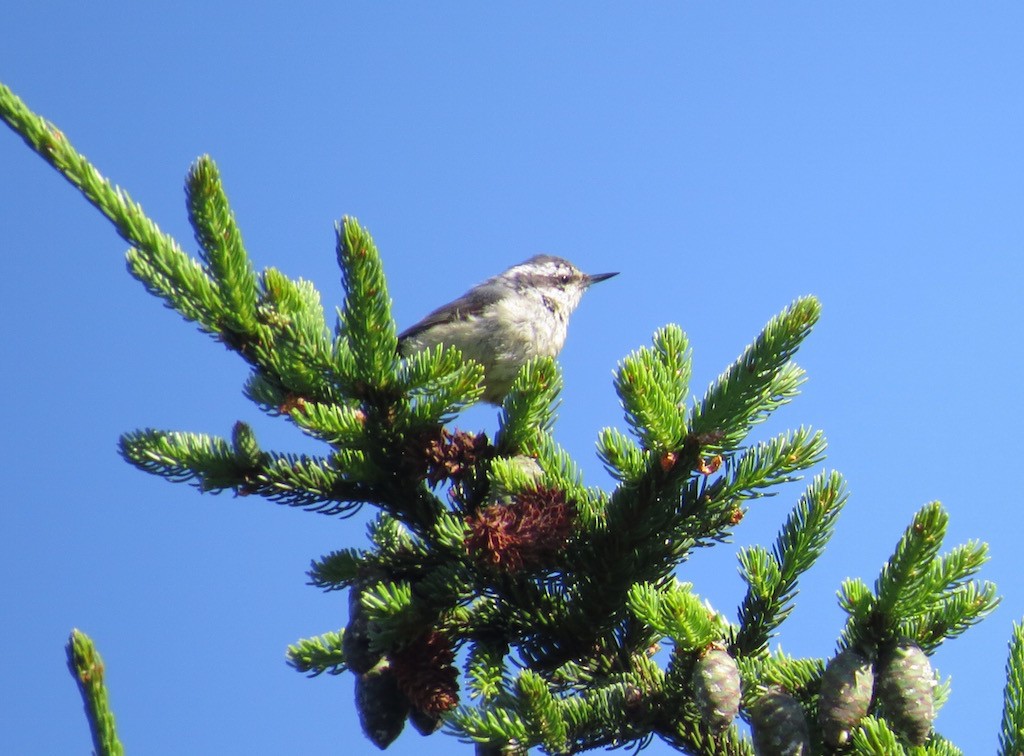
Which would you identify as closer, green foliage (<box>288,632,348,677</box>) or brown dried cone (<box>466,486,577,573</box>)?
brown dried cone (<box>466,486,577,573</box>)

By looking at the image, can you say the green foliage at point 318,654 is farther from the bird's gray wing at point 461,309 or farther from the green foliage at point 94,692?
the bird's gray wing at point 461,309

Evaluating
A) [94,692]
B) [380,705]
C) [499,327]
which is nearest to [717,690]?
[380,705]

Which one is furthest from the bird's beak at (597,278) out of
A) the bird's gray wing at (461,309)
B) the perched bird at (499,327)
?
the bird's gray wing at (461,309)

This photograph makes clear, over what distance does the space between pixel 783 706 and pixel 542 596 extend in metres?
0.76

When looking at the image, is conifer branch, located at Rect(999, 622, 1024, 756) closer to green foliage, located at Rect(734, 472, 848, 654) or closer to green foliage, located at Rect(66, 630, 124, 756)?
green foliage, located at Rect(734, 472, 848, 654)

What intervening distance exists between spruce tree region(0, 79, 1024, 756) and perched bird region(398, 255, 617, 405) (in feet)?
10.3

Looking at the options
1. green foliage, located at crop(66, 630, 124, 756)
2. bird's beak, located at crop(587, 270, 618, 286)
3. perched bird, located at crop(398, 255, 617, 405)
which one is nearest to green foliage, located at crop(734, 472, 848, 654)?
green foliage, located at crop(66, 630, 124, 756)

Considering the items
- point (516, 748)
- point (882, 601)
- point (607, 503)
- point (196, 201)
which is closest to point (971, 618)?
point (882, 601)

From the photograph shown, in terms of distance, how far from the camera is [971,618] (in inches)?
104

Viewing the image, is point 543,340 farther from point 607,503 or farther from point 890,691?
point 890,691

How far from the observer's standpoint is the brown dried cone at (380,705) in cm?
278

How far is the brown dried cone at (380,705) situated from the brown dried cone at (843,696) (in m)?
1.05

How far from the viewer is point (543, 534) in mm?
2775

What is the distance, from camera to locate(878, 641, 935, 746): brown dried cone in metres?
2.37
